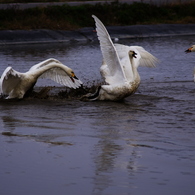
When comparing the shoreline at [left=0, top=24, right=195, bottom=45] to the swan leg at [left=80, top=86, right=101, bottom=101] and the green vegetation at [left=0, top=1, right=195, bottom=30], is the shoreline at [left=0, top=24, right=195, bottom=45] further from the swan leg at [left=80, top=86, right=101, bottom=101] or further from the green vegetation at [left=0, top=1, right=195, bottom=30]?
the swan leg at [left=80, top=86, right=101, bottom=101]

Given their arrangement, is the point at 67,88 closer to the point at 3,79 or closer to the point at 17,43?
the point at 3,79

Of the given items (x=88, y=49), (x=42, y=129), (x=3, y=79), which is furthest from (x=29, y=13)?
(x=42, y=129)

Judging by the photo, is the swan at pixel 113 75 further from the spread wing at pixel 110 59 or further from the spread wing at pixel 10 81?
the spread wing at pixel 10 81

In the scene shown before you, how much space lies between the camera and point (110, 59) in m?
11.2

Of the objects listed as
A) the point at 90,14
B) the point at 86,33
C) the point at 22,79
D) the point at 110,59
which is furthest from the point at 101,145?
the point at 90,14

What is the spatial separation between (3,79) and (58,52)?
10.9 meters

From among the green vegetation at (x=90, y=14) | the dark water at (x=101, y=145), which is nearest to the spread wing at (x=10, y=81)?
the dark water at (x=101, y=145)

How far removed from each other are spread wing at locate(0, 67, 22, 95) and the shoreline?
12.6 meters

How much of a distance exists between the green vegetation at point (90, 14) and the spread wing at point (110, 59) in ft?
48.8

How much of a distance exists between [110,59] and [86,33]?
1553 cm

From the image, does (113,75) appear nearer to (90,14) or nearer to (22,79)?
(22,79)

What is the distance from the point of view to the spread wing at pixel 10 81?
1051cm

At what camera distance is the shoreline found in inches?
962

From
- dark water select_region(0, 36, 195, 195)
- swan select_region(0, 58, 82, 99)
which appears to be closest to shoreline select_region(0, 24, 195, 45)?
dark water select_region(0, 36, 195, 195)
